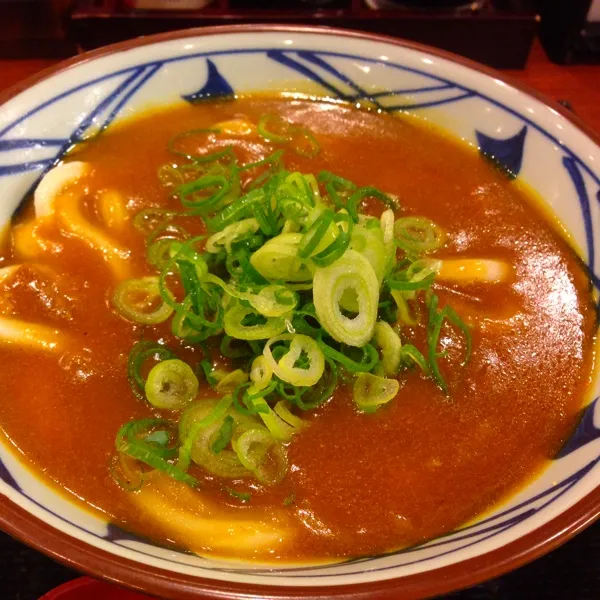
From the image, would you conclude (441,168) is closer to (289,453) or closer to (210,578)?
(289,453)

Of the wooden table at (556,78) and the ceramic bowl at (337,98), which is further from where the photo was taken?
the wooden table at (556,78)

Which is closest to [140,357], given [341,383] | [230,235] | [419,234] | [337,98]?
[230,235]

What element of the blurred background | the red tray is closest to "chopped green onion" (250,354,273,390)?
the red tray

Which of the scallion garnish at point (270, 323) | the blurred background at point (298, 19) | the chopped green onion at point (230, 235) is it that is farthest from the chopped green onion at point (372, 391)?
the blurred background at point (298, 19)

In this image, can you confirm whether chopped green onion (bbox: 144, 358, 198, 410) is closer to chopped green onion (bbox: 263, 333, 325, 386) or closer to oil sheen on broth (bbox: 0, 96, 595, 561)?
oil sheen on broth (bbox: 0, 96, 595, 561)

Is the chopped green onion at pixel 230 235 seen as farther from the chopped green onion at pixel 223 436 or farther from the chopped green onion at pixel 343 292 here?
the chopped green onion at pixel 223 436

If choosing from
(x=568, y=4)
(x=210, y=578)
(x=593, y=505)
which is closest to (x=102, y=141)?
(x=210, y=578)

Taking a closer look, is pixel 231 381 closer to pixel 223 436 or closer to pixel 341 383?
pixel 223 436
